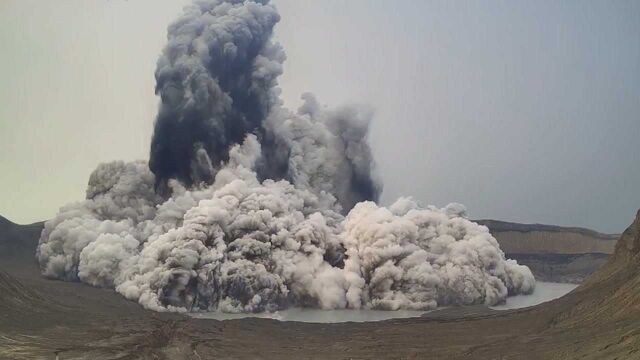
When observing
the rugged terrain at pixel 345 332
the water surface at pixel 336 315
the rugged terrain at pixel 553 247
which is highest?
the rugged terrain at pixel 553 247

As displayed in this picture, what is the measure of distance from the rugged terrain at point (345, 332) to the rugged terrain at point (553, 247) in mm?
38469

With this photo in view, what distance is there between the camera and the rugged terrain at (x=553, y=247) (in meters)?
75.8

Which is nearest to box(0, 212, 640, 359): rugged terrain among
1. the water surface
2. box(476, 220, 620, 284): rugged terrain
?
the water surface

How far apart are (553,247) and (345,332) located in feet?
181

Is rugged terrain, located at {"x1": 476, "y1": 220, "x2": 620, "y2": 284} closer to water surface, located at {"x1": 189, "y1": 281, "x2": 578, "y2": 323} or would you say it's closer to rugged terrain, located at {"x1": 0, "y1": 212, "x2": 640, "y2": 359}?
water surface, located at {"x1": 189, "y1": 281, "x2": 578, "y2": 323}

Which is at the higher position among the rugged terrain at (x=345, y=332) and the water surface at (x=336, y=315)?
the water surface at (x=336, y=315)

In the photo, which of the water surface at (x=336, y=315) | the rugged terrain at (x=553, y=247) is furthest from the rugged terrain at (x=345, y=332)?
the rugged terrain at (x=553, y=247)

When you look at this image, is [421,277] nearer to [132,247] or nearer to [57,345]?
[132,247]

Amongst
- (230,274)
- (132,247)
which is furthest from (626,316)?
(132,247)

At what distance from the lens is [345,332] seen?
35562 mm

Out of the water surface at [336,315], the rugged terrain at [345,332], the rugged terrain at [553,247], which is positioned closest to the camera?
the rugged terrain at [345,332]

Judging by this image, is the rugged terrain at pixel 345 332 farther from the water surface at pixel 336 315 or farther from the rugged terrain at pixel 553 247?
the rugged terrain at pixel 553 247

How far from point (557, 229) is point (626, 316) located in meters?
60.7

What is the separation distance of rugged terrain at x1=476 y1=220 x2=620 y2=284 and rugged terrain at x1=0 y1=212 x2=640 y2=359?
38469mm
